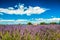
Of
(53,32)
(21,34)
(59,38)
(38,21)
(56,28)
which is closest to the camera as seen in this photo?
(21,34)

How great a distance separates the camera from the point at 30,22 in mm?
2422

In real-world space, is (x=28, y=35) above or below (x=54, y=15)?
below

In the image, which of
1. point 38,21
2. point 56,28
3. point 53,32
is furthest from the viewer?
point 38,21

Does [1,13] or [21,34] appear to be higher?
[1,13]

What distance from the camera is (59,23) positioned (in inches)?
97.0

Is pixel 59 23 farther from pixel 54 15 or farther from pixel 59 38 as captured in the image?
pixel 59 38

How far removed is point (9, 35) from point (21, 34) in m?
0.15

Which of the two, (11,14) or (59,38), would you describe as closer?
(59,38)

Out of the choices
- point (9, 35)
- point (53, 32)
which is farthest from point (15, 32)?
point (53, 32)

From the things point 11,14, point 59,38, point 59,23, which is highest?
point 11,14

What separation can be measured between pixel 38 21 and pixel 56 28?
14.5 inches

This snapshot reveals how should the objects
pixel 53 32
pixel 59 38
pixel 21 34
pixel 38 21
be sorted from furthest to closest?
pixel 38 21, pixel 53 32, pixel 59 38, pixel 21 34

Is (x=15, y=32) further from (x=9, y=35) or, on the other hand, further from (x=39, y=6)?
(x=39, y=6)

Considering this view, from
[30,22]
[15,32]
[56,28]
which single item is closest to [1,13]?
[30,22]
